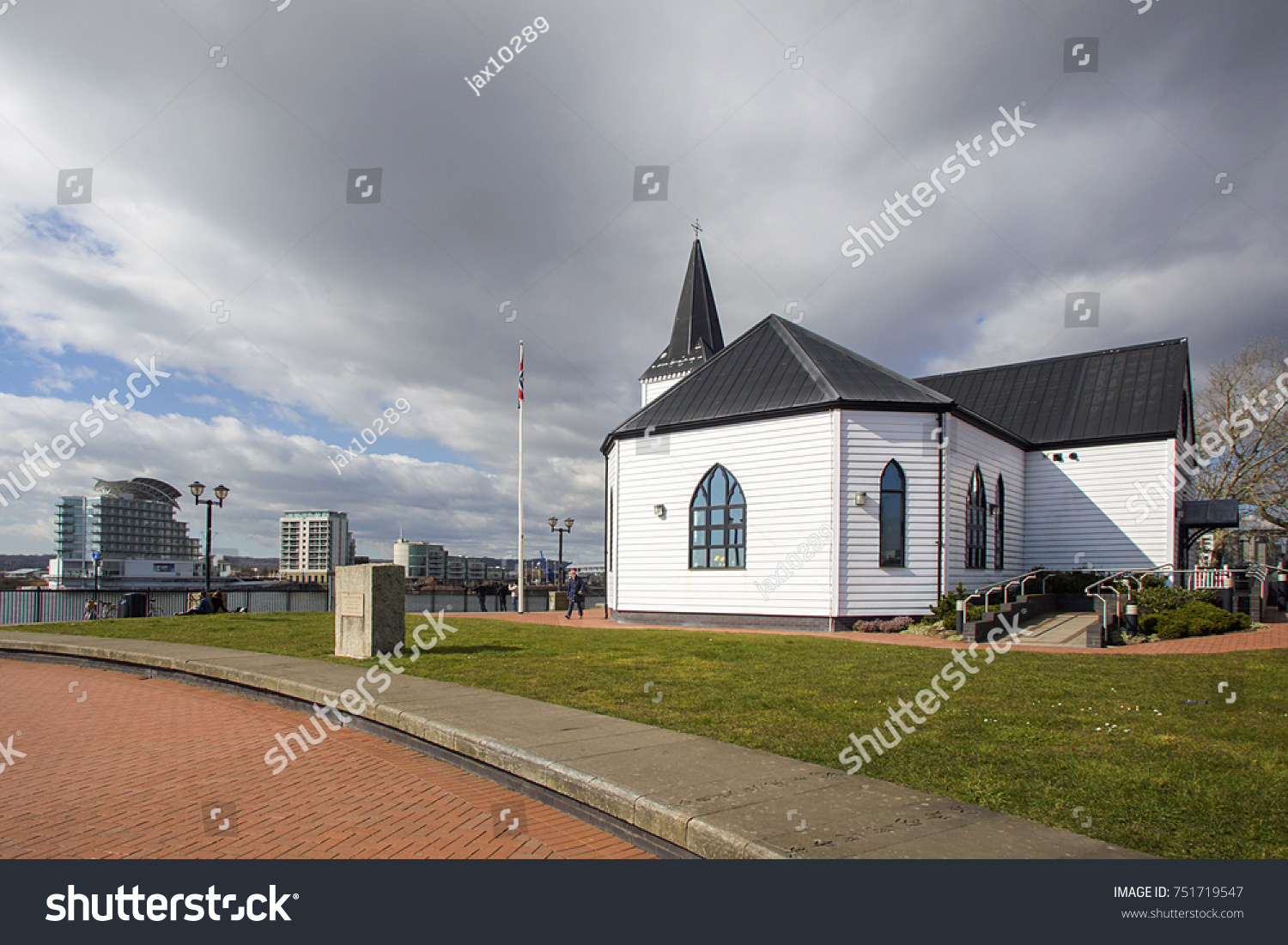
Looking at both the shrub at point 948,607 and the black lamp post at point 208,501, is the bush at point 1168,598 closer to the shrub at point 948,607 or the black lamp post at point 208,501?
the shrub at point 948,607

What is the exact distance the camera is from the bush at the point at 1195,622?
1631cm

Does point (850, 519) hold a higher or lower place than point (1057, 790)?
higher

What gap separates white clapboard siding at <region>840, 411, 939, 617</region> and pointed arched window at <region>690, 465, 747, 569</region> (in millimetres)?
2990

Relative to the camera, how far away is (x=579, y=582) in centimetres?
2739

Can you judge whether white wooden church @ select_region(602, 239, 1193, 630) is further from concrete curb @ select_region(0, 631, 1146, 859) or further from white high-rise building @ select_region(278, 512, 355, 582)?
white high-rise building @ select_region(278, 512, 355, 582)

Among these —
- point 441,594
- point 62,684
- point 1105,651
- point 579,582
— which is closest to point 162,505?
point 441,594

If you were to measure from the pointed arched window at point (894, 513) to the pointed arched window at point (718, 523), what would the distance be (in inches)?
149

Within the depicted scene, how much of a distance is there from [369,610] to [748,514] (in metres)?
11.6

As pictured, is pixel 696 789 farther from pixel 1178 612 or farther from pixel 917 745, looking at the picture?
pixel 1178 612

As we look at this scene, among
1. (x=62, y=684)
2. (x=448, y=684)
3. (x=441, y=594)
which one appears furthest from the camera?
(x=441, y=594)

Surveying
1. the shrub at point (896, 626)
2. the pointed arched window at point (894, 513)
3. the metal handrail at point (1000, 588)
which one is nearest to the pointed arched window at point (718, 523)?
the pointed arched window at point (894, 513)

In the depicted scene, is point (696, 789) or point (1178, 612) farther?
point (1178, 612)

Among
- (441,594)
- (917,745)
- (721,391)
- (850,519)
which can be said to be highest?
(721,391)
